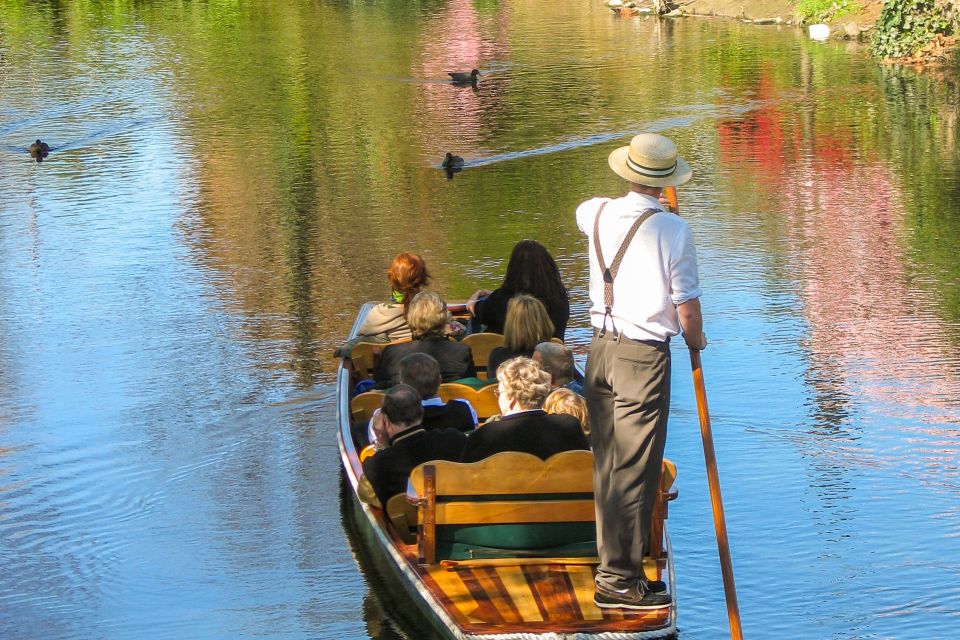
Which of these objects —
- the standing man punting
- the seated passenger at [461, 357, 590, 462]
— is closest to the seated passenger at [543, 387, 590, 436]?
the seated passenger at [461, 357, 590, 462]

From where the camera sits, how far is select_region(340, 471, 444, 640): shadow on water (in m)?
7.04

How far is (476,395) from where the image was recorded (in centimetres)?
809

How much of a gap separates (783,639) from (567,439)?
1413mm

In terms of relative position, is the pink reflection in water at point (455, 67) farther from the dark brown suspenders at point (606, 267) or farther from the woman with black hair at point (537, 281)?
the dark brown suspenders at point (606, 267)

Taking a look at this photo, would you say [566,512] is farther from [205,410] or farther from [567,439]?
[205,410]

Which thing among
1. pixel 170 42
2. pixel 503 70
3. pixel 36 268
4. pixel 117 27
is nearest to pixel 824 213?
pixel 36 268

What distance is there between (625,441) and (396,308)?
11.7 feet

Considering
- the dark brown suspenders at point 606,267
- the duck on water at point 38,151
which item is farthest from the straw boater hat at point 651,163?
the duck on water at point 38,151

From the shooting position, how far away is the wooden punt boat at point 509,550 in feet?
20.4

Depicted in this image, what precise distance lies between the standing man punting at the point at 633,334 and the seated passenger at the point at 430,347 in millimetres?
2261

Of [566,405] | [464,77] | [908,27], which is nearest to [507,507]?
[566,405]

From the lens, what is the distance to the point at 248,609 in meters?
7.35

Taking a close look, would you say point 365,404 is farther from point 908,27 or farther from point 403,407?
point 908,27

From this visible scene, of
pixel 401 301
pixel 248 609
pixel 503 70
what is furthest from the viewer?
pixel 503 70
